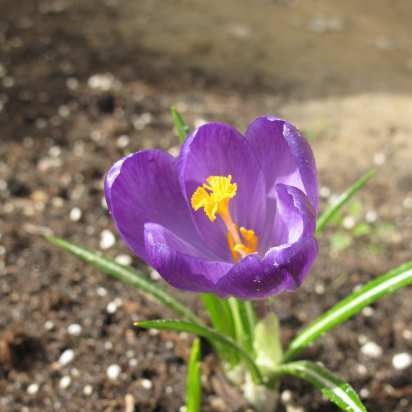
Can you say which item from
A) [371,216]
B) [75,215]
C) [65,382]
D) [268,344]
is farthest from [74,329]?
[371,216]

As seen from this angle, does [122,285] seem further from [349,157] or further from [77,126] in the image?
[349,157]

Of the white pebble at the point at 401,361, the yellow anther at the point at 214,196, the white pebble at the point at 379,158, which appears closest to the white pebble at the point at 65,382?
the yellow anther at the point at 214,196

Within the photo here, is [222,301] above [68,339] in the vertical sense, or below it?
above

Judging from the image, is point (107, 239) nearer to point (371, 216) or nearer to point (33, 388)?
point (33, 388)

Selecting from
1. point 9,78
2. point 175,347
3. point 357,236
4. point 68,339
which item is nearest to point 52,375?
point 68,339

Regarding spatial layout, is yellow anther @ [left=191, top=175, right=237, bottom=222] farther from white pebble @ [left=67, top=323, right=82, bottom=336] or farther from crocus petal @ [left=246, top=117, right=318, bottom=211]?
white pebble @ [left=67, top=323, right=82, bottom=336]

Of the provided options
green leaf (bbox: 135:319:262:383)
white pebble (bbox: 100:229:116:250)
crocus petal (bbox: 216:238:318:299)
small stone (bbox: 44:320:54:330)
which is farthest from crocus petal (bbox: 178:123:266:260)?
white pebble (bbox: 100:229:116:250)
